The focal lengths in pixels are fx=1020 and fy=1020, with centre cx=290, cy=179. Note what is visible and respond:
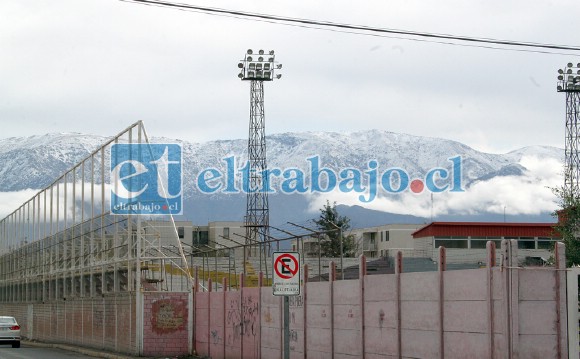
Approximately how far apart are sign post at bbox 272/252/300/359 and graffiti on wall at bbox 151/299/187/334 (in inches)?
712

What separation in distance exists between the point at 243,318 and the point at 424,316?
11.6 meters

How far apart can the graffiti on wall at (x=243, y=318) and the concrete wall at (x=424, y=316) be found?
1.2 inches

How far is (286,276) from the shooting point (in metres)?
17.8

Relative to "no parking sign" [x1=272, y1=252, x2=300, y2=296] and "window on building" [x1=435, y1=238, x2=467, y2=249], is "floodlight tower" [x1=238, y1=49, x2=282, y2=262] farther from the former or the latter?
"no parking sign" [x1=272, y1=252, x2=300, y2=296]

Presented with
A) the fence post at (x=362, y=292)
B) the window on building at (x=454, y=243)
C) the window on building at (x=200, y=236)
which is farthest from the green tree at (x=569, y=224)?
the window on building at (x=200, y=236)

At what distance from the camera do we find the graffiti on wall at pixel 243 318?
1129 inches

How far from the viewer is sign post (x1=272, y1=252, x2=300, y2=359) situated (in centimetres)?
1764

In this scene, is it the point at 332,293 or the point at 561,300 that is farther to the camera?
the point at 332,293

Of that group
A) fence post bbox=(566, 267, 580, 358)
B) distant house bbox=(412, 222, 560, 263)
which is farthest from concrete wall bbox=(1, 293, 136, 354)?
distant house bbox=(412, 222, 560, 263)

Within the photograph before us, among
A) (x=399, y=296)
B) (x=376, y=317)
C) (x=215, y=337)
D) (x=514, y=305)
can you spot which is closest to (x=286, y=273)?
(x=399, y=296)

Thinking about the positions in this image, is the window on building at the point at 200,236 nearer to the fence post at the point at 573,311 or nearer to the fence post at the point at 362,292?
the fence post at the point at 362,292

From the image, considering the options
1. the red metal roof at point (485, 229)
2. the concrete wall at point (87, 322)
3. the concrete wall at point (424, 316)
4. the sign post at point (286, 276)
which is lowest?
the concrete wall at point (87, 322)

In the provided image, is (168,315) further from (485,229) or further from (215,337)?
(485,229)

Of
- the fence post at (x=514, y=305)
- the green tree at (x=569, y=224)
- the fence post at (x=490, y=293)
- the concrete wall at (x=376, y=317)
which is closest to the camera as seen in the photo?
the fence post at (x=514, y=305)
